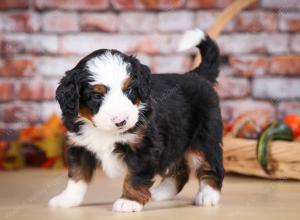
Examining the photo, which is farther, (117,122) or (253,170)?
(253,170)

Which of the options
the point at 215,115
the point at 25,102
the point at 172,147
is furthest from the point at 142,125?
the point at 25,102

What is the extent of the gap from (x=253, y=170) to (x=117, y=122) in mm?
1552

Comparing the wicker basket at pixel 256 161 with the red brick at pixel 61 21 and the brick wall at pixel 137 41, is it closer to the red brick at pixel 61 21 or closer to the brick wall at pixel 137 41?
the brick wall at pixel 137 41

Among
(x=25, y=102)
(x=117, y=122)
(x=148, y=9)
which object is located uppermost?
(x=148, y=9)

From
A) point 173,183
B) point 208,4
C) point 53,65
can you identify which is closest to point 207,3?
point 208,4

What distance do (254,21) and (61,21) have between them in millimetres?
1408

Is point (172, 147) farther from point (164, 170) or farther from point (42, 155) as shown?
point (42, 155)

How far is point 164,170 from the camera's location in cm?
282

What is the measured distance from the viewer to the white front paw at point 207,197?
2.81 m

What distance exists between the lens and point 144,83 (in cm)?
255

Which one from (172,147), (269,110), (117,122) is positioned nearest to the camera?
(117,122)

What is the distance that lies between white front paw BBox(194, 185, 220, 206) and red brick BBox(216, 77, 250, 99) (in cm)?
187

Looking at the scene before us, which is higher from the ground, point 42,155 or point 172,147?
point 172,147

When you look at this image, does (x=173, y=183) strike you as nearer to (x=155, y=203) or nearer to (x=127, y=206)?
(x=155, y=203)
